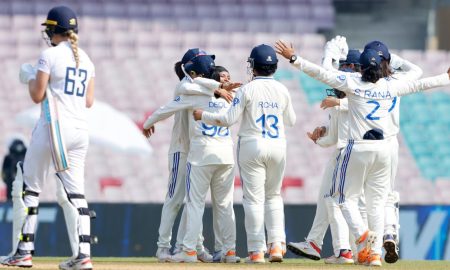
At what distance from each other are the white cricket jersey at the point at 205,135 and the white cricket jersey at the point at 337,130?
39.0 inches

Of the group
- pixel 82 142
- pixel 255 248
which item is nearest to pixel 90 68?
pixel 82 142

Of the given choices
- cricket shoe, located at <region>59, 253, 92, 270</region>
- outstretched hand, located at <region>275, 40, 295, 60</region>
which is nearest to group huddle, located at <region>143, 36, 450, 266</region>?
outstretched hand, located at <region>275, 40, 295, 60</region>

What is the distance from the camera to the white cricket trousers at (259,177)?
12031mm

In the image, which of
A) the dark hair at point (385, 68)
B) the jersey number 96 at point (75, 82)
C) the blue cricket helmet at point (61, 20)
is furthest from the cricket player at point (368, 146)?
the blue cricket helmet at point (61, 20)

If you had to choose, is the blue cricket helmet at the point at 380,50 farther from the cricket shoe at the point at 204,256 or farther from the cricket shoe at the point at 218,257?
the cricket shoe at the point at 204,256

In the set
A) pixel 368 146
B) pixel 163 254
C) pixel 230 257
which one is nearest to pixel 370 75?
pixel 368 146

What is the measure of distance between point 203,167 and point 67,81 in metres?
2.91

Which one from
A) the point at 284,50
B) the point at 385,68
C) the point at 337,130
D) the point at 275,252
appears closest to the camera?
the point at 284,50

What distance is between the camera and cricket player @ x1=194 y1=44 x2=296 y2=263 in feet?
39.4

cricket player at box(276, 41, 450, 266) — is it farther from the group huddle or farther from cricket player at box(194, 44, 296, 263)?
cricket player at box(194, 44, 296, 263)

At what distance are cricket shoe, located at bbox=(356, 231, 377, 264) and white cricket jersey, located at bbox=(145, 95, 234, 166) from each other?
1649 millimetres

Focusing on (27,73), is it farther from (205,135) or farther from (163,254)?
(163,254)

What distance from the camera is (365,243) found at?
37.9ft

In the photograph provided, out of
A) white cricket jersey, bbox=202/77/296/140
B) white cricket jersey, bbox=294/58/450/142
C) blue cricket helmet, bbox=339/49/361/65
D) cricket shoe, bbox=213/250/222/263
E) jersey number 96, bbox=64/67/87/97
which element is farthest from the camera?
cricket shoe, bbox=213/250/222/263
